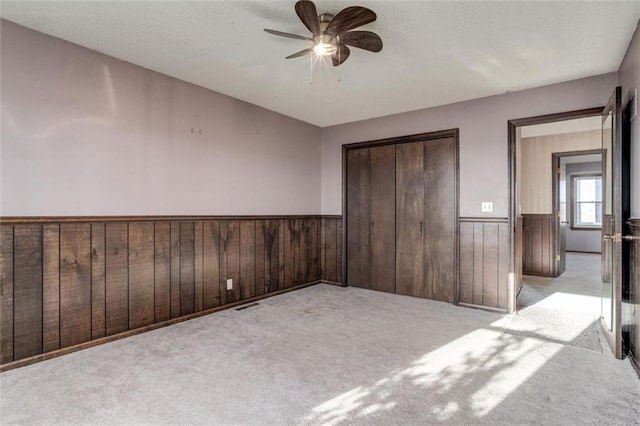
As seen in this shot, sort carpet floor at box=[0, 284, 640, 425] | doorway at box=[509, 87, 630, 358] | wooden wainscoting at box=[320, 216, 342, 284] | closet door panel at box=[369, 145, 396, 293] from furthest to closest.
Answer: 1. wooden wainscoting at box=[320, 216, 342, 284]
2. closet door panel at box=[369, 145, 396, 293]
3. doorway at box=[509, 87, 630, 358]
4. carpet floor at box=[0, 284, 640, 425]

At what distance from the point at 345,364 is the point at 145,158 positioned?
248 centimetres

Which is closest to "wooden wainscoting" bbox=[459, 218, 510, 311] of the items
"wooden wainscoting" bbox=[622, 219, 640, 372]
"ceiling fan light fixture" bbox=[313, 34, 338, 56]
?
"wooden wainscoting" bbox=[622, 219, 640, 372]

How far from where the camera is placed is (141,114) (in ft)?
10.1

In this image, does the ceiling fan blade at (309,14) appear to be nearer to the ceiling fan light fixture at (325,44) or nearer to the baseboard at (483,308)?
the ceiling fan light fixture at (325,44)

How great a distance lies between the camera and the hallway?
9.63 ft

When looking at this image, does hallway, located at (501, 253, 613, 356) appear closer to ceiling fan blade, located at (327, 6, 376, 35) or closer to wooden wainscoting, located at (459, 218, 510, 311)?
wooden wainscoting, located at (459, 218, 510, 311)

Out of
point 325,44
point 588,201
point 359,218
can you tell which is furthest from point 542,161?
point 325,44

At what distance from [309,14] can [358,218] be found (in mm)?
3160

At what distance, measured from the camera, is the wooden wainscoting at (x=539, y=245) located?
557cm

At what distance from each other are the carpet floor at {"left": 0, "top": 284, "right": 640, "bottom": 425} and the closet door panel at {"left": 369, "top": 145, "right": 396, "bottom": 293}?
1.38m

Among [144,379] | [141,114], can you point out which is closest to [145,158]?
[141,114]

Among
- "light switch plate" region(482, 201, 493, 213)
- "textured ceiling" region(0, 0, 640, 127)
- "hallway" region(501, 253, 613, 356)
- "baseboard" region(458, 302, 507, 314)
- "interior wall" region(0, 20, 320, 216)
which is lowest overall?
"hallway" region(501, 253, 613, 356)

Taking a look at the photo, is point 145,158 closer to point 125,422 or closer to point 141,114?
point 141,114

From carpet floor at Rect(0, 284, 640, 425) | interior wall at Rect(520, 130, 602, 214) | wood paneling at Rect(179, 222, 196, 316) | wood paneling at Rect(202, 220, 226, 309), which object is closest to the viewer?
carpet floor at Rect(0, 284, 640, 425)
